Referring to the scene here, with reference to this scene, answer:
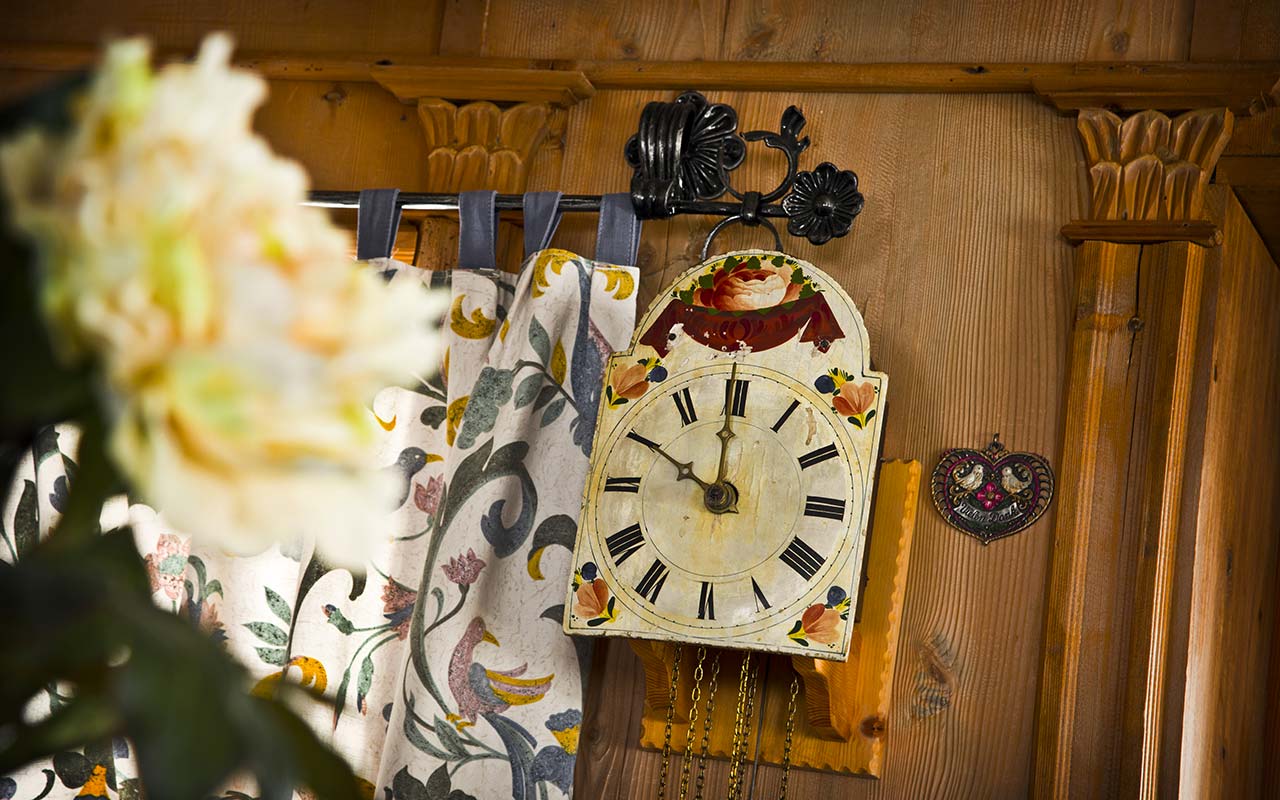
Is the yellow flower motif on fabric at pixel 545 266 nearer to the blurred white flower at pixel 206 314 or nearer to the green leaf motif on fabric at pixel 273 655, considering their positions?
the green leaf motif on fabric at pixel 273 655

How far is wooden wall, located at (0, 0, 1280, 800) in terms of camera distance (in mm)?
1738

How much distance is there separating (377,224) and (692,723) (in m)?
0.87

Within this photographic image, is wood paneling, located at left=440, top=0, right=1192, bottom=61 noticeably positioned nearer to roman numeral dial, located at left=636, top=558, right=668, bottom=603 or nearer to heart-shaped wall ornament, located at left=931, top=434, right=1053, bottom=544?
heart-shaped wall ornament, located at left=931, top=434, right=1053, bottom=544

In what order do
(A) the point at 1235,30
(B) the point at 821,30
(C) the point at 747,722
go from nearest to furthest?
(C) the point at 747,722, (A) the point at 1235,30, (B) the point at 821,30

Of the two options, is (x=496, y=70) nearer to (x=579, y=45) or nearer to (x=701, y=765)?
(x=579, y=45)

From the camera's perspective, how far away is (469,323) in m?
1.98

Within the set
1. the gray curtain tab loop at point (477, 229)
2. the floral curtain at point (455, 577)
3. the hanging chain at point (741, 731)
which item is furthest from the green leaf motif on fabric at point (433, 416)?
the hanging chain at point (741, 731)

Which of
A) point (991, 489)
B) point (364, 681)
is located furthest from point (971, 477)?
point (364, 681)

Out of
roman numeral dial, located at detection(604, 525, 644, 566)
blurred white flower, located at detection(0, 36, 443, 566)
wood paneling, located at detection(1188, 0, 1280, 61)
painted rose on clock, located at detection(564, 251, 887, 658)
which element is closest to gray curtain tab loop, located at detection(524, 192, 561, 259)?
painted rose on clock, located at detection(564, 251, 887, 658)

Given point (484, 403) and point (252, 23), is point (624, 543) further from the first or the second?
point (252, 23)

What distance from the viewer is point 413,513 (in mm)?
1944

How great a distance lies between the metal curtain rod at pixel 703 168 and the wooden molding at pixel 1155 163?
33 centimetres

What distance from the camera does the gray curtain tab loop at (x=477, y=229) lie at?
201 centimetres

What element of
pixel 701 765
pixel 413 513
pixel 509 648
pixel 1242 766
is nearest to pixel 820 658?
pixel 701 765
